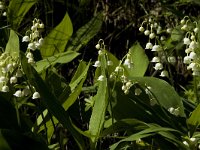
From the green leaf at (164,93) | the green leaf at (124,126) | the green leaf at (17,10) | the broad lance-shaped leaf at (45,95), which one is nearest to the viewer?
the broad lance-shaped leaf at (45,95)

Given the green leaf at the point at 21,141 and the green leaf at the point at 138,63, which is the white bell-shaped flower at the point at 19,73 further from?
the green leaf at the point at 138,63

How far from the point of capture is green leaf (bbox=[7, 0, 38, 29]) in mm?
4163

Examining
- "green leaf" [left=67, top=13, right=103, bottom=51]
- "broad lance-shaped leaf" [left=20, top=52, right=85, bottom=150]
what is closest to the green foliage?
"broad lance-shaped leaf" [left=20, top=52, right=85, bottom=150]

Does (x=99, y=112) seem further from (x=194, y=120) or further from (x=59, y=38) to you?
(x=59, y=38)

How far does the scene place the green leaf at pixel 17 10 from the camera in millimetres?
4163

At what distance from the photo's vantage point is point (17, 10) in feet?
13.8

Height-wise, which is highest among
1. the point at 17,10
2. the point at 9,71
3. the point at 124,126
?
the point at 17,10

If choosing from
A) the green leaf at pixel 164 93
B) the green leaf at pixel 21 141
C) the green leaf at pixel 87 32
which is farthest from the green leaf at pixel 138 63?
the green leaf at pixel 21 141

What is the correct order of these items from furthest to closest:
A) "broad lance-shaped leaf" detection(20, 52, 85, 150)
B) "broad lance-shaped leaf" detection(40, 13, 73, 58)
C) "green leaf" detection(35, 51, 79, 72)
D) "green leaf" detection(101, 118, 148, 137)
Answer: "broad lance-shaped leaf" detection(40, 13, 73, 58), "green leaf" detection(35, 51, 79, 72), "green leaf" detection(101, 118, 148, 137), "broad lance-shaped leaf" detection(20, 52, 85, 150)

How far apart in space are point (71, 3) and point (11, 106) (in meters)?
2.50

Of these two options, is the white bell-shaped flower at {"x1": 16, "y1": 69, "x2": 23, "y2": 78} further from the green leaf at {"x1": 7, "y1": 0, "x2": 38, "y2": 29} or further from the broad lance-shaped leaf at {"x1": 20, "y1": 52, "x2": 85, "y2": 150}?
the green leaf at {"x1": 7, "y1": 0, "x2": 38, "y2": 29}

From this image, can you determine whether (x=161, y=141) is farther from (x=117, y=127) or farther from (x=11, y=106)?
(x=11, y=106)

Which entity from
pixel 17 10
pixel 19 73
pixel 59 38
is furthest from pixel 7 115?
pixel 17 10

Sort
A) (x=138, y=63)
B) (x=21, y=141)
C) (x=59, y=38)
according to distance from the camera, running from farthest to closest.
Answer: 1. (x=59, y=38)
2. (x=138, y=63)
3. (x=21, y=141)
